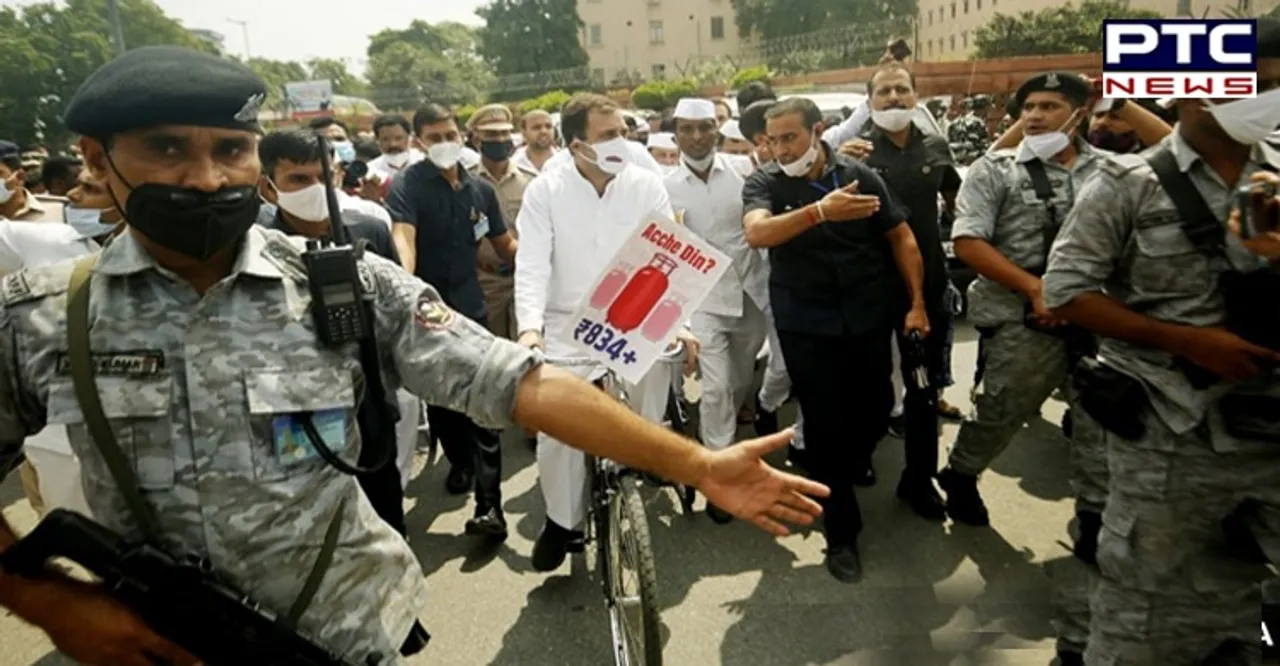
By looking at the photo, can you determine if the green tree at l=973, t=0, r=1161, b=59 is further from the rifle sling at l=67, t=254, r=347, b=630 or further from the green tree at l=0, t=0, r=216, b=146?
the rifle sling at l=67, t=254, r=347, b=630

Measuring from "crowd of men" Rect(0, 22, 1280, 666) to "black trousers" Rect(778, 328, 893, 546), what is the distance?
13mm

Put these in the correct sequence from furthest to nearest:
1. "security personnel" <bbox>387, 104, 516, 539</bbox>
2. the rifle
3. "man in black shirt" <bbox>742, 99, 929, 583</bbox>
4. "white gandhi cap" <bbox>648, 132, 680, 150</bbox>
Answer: "white gandhi cap" <bbox>648, 132, 680, 150</bbox> < "security personnel" <bbox>387, 104, 516, 539</bbox> < "man in black shirt" <bbox>742, 99, 929, 583</bbox> < the rifle

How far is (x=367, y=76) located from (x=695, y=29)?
34573 millimetres

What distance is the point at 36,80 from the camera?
1101 inches

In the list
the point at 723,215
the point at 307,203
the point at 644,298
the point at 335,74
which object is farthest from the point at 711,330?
the point at 335,74

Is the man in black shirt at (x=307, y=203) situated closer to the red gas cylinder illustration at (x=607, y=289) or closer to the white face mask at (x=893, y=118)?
the red gas cylinder illustration at (x=607, y=289)

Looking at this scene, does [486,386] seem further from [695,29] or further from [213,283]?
[695,29]

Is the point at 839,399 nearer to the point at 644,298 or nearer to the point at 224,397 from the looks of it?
the point at 644,298

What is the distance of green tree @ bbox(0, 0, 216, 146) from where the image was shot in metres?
26.0

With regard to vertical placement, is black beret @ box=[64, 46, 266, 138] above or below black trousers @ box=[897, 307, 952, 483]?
above

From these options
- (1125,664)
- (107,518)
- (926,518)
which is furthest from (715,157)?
(107,518)

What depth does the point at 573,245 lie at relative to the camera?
135 inches

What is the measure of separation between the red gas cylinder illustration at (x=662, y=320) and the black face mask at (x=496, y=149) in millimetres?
3381

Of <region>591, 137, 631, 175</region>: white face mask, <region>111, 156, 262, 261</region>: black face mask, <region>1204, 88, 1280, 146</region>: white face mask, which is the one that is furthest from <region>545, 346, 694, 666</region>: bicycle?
<region>1204, 88, 1280, 146</region>: white face mask
